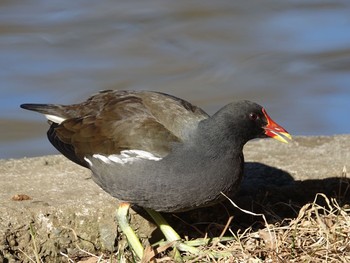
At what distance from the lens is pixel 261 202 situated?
5980 mm

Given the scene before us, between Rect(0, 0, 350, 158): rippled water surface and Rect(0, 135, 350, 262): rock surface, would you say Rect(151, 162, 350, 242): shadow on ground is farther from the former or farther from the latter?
Rect(0, 0, 350, 158): rippled water surface

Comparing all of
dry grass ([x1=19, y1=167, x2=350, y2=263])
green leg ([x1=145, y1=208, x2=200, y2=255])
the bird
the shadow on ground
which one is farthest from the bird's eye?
green leg ([x1=145, y1=208, x2=200, y2=255])

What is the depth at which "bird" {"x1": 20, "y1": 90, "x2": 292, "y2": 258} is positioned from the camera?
529 centimetres

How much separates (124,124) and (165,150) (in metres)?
0.30

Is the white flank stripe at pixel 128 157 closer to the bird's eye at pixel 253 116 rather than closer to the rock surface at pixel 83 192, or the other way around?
the rock surface at pixel 83 192

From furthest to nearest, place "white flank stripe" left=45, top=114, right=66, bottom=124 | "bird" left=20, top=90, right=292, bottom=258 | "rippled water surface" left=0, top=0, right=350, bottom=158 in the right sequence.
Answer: "rippled water surface" left=0, top=0, right=350, bottom=158, "white flank stripe" left=45, top=114, right=66, bottom=124, "bird" left=20, top=90, right=292, bottom=258

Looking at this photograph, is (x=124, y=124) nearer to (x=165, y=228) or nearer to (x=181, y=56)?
(x=165, y=228)

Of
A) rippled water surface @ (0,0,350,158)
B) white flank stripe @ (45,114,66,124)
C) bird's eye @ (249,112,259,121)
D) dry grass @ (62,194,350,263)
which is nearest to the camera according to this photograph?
dry grass @ (62,194,350,263)

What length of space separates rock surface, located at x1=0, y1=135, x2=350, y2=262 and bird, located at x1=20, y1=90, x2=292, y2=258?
0.64 feet

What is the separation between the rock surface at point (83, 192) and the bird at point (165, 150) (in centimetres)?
20

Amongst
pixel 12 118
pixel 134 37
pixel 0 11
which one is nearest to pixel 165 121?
pixel 12 118

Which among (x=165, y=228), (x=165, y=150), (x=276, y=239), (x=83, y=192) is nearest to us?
(x=276, y=239)

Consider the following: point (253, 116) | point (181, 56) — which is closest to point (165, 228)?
point (253, 116)

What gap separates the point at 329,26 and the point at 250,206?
5379 millimetres
